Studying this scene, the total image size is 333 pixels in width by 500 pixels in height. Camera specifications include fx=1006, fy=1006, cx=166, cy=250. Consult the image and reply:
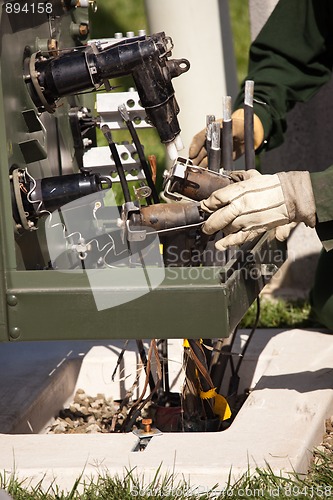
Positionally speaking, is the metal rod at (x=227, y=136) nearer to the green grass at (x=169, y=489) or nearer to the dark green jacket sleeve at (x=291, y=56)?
the dark green jacket sleeve at (x=291, y=56)

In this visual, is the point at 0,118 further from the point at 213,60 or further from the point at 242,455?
the point at 213,60

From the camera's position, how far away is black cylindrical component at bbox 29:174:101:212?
8.25 feet

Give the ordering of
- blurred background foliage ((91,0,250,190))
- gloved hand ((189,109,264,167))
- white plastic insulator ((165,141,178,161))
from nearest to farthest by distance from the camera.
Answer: white plastic insulator ((165,141,178,161))
gloved hand ((189,109,264,167))
blurred background foliage ((91,0,250,190))

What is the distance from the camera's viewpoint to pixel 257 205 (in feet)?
7.80

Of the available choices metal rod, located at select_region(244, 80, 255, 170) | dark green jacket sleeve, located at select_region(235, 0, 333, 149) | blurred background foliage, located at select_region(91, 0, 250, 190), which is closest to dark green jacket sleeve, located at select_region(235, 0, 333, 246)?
dark green jacket sleeve, located at select_region(235, 0, 333, 149)

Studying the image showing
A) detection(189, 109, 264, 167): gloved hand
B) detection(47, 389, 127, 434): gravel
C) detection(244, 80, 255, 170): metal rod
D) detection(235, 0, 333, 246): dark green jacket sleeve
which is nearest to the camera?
detection(244, 80, 255, 170): metal rod

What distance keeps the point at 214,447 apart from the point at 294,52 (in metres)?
1.72

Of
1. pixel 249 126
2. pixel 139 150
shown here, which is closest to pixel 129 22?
pixel 249 126

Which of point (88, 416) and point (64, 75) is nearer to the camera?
point (64, 75)

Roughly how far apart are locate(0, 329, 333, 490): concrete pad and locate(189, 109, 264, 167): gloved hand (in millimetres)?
740

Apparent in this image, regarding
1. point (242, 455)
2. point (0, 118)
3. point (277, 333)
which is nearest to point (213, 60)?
point (277, 333)

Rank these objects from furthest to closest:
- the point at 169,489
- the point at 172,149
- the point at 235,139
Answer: the point at 235,139
the point at 172,149
the point at 169,489

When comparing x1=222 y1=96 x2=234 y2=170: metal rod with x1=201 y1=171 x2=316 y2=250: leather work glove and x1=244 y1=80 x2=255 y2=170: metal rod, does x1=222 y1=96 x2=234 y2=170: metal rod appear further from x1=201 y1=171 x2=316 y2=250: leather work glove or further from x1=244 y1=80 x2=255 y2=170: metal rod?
x1=201 y1=171 x2=316 y2=250: leather work glove

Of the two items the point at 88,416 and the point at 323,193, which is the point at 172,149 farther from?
the point at 88,416
